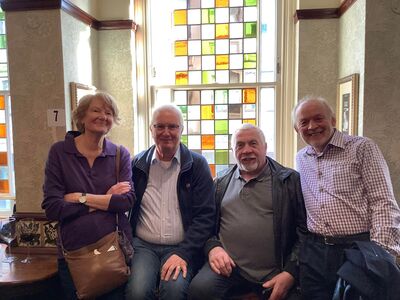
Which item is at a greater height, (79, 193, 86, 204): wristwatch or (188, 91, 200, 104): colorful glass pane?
(188, 91, 200, 104): colorful glass pane

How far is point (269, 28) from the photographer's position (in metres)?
2.83

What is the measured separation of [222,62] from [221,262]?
5.81ft

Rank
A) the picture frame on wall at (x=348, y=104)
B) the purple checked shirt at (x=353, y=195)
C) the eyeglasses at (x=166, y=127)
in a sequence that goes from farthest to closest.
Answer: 1. the picture frame on wall at (x=348, y=104)
2. the eyeglasses at (x=166, y=127)
3. the purple checked shirt at (x=353, y=195)

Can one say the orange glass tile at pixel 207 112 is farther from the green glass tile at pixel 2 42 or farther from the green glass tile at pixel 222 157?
the green glass tile at pixel 2 42

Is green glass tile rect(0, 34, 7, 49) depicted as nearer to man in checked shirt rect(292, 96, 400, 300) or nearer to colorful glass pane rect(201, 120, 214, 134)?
colorful glass pane rect(201, 120, 214, 134)

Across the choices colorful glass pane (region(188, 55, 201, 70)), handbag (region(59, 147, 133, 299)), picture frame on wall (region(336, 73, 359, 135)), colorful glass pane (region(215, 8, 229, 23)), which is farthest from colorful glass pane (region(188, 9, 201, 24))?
handbag (region(59, 147, 133, 299))

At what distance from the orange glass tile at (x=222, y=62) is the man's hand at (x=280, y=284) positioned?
181 cm

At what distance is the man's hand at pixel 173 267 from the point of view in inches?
65.9

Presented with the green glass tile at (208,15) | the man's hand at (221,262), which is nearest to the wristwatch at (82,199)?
the man's hand at (221,262)

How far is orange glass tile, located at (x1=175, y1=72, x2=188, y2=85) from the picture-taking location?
2.95 metres

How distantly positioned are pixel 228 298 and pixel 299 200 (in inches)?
24.3

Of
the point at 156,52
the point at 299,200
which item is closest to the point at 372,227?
the point at 299,200

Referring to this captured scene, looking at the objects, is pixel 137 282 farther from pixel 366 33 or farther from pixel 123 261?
pixel 366 33

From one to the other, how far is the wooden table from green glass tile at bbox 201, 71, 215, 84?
1.80 m
